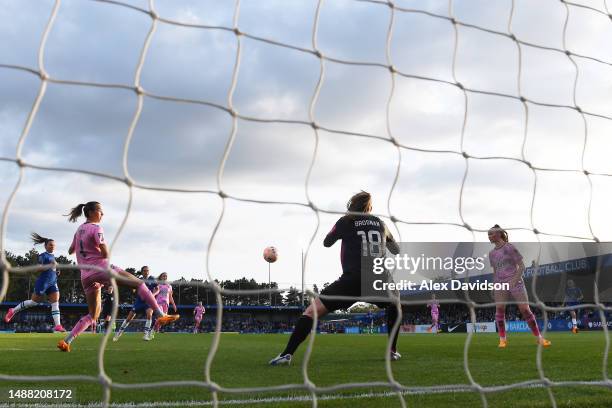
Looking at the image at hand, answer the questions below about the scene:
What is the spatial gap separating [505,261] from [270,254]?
3.68m

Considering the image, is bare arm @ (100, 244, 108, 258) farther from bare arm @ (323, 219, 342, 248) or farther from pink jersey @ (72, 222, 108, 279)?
bare arm @ (323, 219, 342, 248)

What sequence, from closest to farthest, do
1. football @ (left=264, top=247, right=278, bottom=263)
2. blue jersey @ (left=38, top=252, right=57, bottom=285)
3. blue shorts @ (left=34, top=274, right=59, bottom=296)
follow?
football @ (left=264, top=247, right=278, bottom=263)
blue jersey @ (left=38, top=252, right=57, bottom=285)
blue shorts @ (left=34, top=274, right=59, bottom=296)

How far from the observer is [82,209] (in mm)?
6844

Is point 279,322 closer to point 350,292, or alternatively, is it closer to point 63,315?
point 63,315

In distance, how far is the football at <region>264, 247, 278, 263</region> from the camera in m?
6.41

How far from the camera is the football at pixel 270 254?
6.41m

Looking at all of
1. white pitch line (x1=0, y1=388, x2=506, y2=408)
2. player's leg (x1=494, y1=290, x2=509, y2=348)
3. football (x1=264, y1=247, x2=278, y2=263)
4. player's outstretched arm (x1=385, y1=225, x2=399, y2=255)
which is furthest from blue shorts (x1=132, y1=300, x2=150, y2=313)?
white pitch line (x1=0, y1=388, x2=506, y2=408)

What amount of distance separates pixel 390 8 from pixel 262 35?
81 centimetres

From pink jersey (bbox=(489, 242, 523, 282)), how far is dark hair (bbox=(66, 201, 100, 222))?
17.1ft

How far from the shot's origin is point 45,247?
33.5ft

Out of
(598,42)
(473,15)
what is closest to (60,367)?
(473,15)

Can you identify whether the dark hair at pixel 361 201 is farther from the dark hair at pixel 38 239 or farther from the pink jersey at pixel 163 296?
the pink jersey at pixel 163 296

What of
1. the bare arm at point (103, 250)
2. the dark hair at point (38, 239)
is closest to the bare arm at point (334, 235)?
the bare arm at point (103, 250)

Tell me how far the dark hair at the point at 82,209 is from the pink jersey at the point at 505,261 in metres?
5.20
